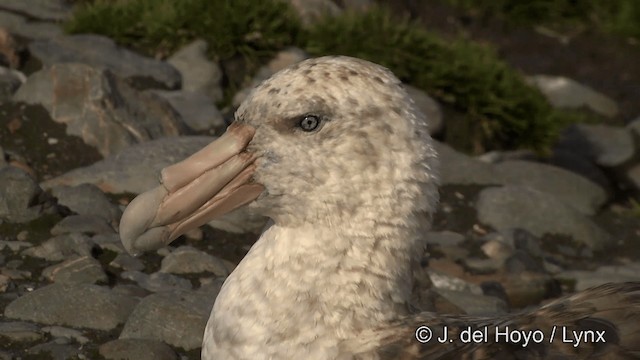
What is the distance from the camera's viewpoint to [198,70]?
790 centimetres

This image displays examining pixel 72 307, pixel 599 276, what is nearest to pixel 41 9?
pixel 599 276

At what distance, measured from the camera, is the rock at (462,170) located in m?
7.21

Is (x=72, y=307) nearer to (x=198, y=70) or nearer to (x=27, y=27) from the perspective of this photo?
(x=198, y=70)

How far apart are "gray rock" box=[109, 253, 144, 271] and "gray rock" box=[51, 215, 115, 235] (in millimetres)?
227

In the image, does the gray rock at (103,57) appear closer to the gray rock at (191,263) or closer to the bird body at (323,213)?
the gray rock at (191,263)

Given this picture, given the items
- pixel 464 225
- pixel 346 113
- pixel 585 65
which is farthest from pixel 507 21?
pixel 346 113

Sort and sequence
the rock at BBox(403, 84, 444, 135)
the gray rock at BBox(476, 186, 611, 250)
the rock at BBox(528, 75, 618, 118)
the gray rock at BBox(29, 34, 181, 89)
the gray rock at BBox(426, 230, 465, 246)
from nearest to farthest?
the gray rock at BBox(426, 230, 465, 246)
the gray rock at BBox(476, 186, 611, 250)
the gray rock at BBox(29, 34, 181, 89)
the rock at BBox(403, 84, 444, 135)
the rock at BBox(528, 75, 618, 118)

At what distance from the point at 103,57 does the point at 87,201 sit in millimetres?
2139

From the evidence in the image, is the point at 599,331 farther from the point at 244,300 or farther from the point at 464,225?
the point at 464,225

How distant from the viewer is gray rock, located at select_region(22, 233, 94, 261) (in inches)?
204

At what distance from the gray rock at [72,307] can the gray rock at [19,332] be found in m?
0.08

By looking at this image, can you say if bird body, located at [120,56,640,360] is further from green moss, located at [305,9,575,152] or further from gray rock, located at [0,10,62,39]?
gray rock, located at [0,10,62,39]

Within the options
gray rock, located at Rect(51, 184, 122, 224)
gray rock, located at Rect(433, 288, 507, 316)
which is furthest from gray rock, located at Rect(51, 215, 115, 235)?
gray rock, located at Rect(433, 288, 507, 316)

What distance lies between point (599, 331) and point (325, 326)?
0.70 metres
